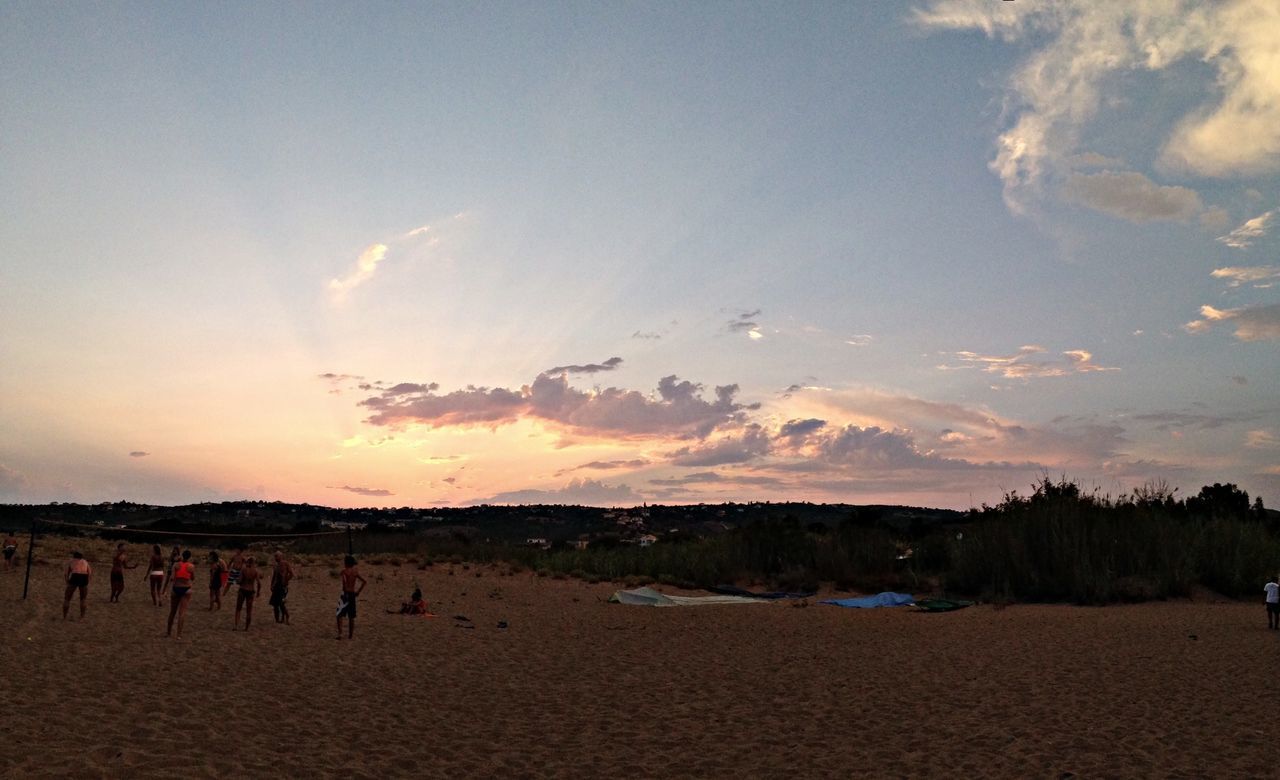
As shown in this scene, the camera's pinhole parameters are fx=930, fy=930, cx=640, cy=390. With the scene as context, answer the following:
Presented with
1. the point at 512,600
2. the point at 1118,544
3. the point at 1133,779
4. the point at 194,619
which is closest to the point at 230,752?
the point at 1133,779

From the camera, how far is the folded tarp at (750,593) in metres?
28.9

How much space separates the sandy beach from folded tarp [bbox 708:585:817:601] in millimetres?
7034

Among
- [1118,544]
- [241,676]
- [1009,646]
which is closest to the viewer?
[241,676]

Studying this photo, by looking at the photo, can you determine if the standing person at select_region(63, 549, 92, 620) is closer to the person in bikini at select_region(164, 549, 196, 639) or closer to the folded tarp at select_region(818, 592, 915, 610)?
the person in bikini at select_region(164, 549, 196, 639)

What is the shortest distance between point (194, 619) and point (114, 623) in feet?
5.51

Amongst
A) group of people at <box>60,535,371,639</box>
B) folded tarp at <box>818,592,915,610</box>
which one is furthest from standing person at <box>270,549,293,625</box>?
folded tarp at <box>818,592,915,610</box>

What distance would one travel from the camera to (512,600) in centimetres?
2922

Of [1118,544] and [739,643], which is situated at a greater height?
[1118,544]

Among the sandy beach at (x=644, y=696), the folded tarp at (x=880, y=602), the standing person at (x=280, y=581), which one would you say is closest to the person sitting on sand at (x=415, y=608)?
the sandy beach at (x=644, y=696)

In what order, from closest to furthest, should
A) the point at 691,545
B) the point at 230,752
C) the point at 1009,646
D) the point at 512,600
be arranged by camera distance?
1. the point at 230,752
2. the point at 1009,646
3. the point at 512,600
4. the point at 691,545

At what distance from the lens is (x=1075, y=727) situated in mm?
10125

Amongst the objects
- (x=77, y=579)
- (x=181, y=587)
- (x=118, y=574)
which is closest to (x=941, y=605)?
(x=181, y=587)

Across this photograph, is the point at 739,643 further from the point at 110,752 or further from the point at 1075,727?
the point at 110,752

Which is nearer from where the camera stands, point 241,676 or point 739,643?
point 241,676
